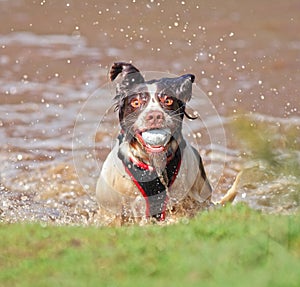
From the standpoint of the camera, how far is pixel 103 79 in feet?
44.1

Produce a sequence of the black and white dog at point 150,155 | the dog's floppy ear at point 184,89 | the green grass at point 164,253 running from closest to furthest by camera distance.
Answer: the green grass at point 164,253
the black and white dog at point 150,155
the dog's floppy ear at point 184,89

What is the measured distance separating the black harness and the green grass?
1.40 meters

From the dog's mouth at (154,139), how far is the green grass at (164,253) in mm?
1211

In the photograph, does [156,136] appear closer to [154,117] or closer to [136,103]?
[154,117]

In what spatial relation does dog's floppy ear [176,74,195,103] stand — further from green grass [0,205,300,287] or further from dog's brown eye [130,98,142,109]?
green grass [0,205,300,287]

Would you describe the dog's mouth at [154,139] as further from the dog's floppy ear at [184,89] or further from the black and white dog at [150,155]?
the dog's floppy ear at [184,89]

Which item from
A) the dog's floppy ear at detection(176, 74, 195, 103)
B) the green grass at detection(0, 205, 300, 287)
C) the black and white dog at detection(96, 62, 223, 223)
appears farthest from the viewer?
the dog's floppy ear at detection(176, 74, 195, 103)

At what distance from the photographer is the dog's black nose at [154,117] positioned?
705 cm

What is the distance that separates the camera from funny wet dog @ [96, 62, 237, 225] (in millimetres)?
7184

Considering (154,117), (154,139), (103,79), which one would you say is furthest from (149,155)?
(103,79)

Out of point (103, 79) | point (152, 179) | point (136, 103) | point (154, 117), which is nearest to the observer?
point (154, 117)

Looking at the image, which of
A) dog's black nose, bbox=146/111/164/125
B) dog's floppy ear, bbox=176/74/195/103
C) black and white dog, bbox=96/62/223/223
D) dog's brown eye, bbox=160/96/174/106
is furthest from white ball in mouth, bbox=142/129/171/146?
dog's floppy ear, bbox=176/74/195/103

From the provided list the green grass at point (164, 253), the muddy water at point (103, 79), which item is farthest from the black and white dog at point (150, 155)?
the green grass at point (164, 253)

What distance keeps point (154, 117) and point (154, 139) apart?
7.4 inches
